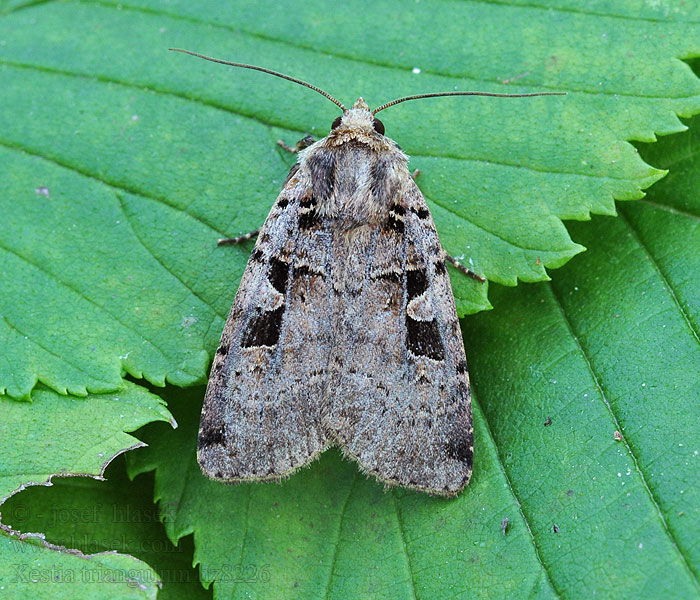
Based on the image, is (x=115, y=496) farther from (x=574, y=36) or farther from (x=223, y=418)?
(x=574, y=36)

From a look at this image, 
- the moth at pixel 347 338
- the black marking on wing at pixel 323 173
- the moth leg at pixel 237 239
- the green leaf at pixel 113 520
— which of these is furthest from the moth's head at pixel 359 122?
the green leaf at pixel 113 520

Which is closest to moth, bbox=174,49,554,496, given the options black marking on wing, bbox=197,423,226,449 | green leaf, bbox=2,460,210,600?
black marking on wing, bbox=197,423,226,449

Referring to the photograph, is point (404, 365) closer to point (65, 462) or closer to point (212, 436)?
point (212, 436)

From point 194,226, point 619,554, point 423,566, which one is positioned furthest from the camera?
point 194,226

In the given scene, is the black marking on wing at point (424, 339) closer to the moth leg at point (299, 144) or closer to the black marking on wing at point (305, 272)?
the black marking on wing at point (305, 272)

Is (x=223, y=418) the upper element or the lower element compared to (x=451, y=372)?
lower

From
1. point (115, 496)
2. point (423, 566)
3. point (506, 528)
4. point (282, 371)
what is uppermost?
point (282, 371)

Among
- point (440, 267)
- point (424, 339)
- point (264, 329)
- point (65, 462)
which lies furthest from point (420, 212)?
point (65, 462)

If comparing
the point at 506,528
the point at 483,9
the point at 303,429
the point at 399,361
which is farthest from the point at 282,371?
the point at 483,9
